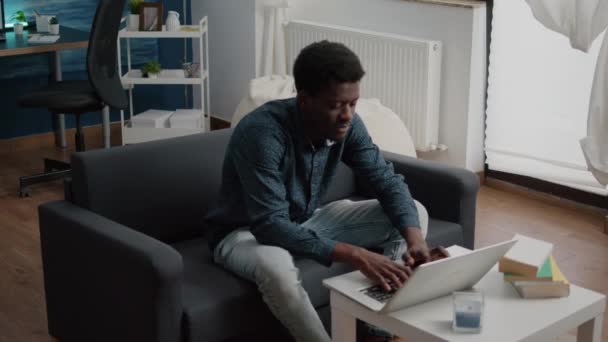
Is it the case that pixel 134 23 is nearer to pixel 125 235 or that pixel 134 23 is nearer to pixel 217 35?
pixel 217 35

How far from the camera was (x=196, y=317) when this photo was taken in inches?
98.1

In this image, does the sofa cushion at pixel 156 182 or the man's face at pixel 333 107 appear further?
the sofa cushion at pixel 156 182

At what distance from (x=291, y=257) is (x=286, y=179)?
26 centimetres

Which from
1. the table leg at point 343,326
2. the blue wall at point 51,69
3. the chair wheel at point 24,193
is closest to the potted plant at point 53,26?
the blue wall at point 51,69

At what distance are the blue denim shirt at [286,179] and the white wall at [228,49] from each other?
280cm

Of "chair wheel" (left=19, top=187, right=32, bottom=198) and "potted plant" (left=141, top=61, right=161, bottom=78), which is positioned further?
"potted plant" (left=141, top=61, right=161, bottom=78)

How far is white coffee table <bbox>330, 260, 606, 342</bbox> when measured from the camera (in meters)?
2.15

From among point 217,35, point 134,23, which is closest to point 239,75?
point 217,35

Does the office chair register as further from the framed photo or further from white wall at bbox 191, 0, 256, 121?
white wall at bbox 191, 0, 256, 121

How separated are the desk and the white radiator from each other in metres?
1.42

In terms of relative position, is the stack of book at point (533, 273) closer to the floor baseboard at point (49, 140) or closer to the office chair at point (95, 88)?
the office chair at point (95, 88)

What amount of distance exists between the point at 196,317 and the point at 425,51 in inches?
99.0

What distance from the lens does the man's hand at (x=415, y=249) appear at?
255 cm

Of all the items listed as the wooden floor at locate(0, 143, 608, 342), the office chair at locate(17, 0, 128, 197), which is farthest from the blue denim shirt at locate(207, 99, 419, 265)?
the office chair at locate(17, 0, 128, 197)
